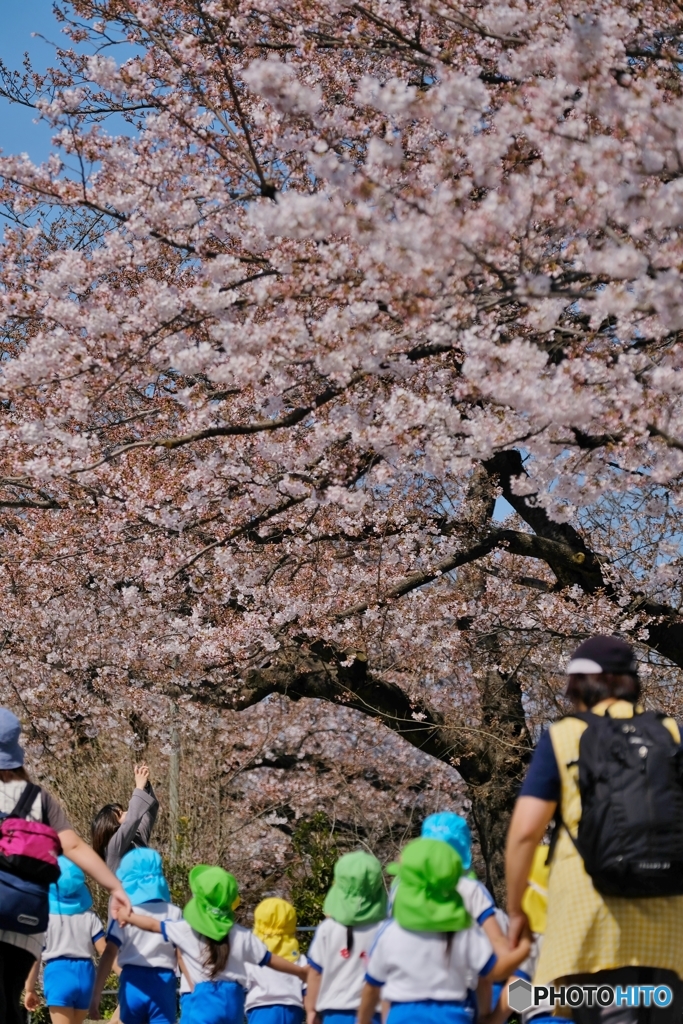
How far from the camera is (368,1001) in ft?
12.2

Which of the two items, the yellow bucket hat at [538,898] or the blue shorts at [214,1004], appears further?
the blue shorts at [214,1004]

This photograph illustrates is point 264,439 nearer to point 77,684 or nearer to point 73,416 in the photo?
point 73,416

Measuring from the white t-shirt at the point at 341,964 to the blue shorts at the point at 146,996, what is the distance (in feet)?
4.56

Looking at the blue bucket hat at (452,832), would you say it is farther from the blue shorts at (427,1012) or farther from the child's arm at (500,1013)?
the blue shorts at (427,1012)

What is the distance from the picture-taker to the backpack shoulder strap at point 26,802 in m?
4.17

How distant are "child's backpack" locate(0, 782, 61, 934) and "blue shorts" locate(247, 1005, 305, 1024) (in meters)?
1.84

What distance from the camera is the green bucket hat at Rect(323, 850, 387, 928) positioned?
Answer: 441 cm

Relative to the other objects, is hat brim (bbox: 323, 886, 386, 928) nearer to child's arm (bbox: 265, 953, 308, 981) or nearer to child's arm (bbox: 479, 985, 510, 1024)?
child's arm (bbox: 479, 985, 510, 1024)

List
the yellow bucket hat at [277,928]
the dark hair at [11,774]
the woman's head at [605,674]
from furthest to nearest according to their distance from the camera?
1. the yellow bucket hat at [277,928]
2. the dark hair at [11,774]
3. the woman's head at [605,674]

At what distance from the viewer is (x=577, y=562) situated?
8852 millimetres

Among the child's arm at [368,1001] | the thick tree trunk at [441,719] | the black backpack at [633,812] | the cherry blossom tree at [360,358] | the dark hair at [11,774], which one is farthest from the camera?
the thick tree trunk at [441,719]

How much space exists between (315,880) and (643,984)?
819 cm

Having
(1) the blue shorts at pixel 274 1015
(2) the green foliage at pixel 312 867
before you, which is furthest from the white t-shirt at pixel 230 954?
(2) the green foliage at pixel 312 867

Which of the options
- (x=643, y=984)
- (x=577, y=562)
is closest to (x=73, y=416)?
(x=577, y=562)
